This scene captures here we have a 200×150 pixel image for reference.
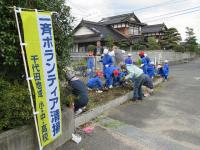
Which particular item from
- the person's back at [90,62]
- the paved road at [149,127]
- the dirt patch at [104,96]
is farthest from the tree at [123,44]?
the paved road at [149,127]

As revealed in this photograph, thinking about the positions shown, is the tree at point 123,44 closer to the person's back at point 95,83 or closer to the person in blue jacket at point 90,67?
the person in blue jacket at point 90,67

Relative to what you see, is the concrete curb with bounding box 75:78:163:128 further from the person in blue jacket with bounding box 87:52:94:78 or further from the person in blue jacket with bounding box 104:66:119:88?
the person in blue jacket with bounding box 87:52:94:78

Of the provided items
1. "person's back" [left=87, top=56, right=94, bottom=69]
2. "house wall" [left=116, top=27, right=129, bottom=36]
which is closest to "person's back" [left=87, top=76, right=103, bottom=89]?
"person's back" [left=87, top=56, right=94, bottom=69]

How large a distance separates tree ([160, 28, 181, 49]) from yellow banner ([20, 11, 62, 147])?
27.1 m

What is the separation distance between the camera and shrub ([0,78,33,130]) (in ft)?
9.99

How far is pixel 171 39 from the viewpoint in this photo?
29109mm

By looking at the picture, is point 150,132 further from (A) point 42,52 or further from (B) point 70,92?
(A) point 42,52

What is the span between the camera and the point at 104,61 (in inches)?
323

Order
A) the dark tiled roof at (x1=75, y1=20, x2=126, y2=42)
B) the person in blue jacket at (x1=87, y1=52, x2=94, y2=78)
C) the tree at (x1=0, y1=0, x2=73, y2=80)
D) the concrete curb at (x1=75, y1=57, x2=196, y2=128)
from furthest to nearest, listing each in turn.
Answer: the dark tiled roof at (x1=75, y1=20, x2=126, y2=42)
the person in blue jacket at (x1=87, y1=52, x2=94, y2=78)
the concrete curb at (x1=75, y1=57, x2=196, y2=128)
the tree at (x1=0, y1=0, x2=73, y2=80)

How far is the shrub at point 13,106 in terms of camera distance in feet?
9.99

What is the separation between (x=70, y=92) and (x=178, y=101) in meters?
4.38

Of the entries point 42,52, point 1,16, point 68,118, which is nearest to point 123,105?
point 68,118

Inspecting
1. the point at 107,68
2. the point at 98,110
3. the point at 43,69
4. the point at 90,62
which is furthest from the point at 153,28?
the point at 43,69

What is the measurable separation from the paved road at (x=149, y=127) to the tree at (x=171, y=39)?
876 inches
